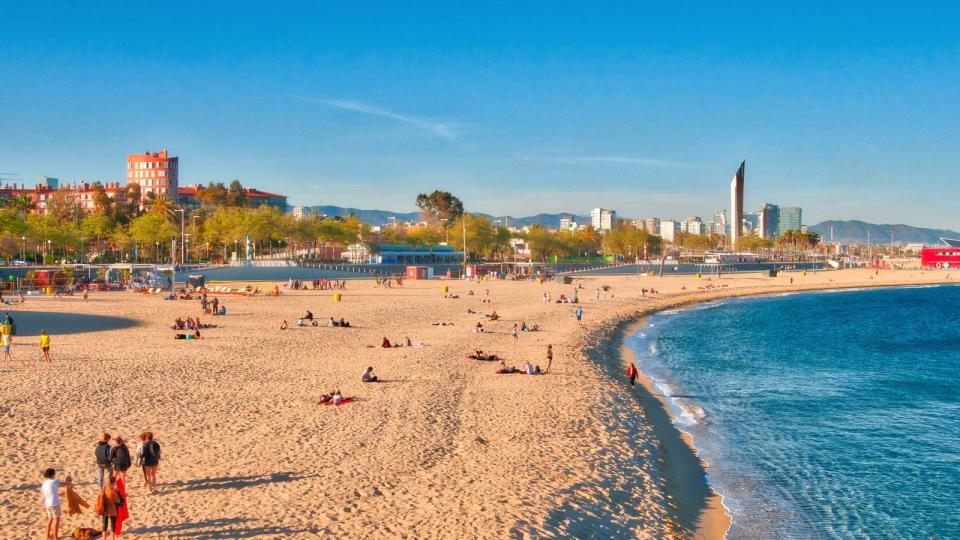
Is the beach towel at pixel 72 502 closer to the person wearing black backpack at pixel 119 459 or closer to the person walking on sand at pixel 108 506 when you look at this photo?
the person walking on sand at pixel 108 506

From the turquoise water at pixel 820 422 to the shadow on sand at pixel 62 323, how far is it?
77.9ft

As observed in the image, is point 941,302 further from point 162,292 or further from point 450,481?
point 450,481

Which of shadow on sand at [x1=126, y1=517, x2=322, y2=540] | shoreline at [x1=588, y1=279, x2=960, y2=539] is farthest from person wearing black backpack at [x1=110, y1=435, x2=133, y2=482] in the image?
shoreline at [x1=588, y1=279, x2=960, y2=539]

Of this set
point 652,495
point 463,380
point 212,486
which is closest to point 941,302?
point 463,380

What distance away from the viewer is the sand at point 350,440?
1138 cm

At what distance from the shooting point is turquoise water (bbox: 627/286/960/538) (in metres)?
14.1

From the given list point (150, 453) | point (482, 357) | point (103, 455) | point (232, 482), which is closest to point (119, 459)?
point (103, 455)

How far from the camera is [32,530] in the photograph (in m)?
10.1

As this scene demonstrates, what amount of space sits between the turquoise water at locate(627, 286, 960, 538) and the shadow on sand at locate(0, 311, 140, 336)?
23.7m

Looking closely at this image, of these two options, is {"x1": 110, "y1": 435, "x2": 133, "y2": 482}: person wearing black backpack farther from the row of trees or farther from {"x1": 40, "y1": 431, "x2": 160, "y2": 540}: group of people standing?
the row of trees

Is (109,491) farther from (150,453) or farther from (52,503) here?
(150,453)

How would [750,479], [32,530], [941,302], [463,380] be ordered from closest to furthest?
[32,530] → [750,479] → [463,380] → [941,302]

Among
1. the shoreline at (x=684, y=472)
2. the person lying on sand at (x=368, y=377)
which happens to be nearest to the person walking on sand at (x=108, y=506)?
the shoreline at (x=684, y=472)

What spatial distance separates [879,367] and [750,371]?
656 cm
